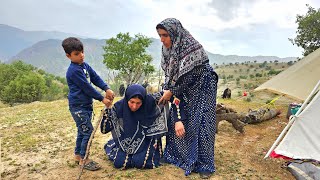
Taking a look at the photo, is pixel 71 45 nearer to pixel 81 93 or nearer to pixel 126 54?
pixel 81 93

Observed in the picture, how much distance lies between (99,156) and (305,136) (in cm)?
294

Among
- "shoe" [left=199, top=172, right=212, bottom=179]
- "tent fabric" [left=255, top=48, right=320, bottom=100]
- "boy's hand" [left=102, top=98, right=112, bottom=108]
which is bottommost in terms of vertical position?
"shoe" [left=199, top=172, right=212, bottom=179]

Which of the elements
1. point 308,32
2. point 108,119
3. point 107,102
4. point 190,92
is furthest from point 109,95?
point 308,32

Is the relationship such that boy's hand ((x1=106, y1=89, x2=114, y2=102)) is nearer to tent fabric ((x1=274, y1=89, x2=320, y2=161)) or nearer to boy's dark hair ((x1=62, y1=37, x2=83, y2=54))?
boy's dark hair ((x1=62, y1=37, x2=83, y2=54))

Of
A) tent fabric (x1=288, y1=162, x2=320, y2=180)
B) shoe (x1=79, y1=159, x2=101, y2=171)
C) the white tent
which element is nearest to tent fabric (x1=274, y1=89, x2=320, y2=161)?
the white tent

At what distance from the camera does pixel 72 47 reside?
328cm

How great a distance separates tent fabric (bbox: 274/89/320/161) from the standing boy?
255 centimetres

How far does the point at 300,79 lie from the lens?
19.6 feet

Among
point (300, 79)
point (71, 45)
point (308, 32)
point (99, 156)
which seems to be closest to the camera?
point (71, 45)

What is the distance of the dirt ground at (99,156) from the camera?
358 cm

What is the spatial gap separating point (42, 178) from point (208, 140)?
2102 mm

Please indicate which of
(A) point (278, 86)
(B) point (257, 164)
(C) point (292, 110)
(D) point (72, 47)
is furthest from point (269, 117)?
(D) point (72, 47)

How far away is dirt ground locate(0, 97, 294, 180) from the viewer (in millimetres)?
3584

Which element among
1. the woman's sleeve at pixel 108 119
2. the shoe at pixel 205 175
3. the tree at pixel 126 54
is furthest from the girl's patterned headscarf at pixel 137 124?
the tree at pixel 126 54
